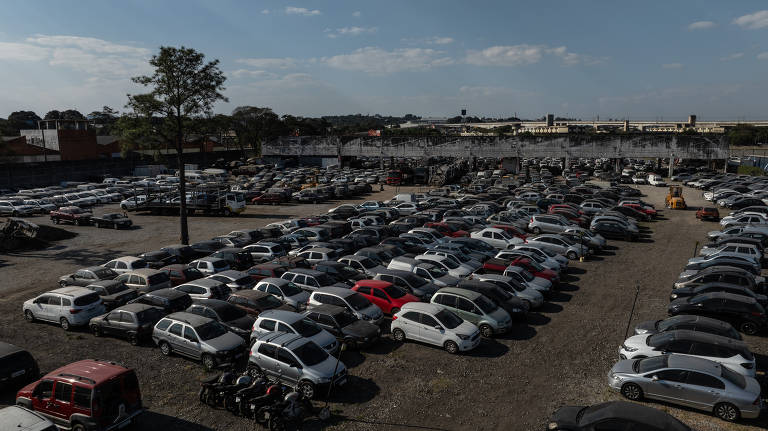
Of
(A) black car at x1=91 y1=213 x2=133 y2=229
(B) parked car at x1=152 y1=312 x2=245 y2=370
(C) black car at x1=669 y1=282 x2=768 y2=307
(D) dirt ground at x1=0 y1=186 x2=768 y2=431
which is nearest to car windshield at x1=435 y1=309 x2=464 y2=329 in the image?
(D) dirt ground at x1=0 y1=186 x2=768 y2=431

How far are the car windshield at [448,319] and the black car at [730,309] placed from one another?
306 inches

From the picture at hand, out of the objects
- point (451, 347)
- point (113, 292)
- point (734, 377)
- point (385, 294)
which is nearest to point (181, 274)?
point (113, 292)

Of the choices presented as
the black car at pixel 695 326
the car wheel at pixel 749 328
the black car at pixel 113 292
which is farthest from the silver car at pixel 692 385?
the black car at pixel 113 292

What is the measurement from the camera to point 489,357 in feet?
47.8

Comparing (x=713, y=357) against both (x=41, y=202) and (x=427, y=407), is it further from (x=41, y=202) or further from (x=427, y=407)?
(x=41, y=202)

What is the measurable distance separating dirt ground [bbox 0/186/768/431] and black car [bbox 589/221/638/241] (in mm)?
6391

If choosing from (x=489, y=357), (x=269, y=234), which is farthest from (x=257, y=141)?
(x=489, y=357)

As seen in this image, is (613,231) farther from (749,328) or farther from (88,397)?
(88,397)

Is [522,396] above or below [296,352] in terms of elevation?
below

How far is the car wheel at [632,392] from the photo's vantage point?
11.9 m

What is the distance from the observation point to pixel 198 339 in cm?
1399

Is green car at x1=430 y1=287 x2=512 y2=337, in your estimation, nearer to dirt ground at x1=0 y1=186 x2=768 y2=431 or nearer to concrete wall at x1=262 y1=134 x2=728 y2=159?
dirt ground at x1=0 y1=186 x2=768 y2=431

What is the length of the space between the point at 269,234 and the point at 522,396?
2034 cm

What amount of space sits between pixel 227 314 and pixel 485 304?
8.54 m
